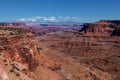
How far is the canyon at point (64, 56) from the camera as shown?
44812 mm

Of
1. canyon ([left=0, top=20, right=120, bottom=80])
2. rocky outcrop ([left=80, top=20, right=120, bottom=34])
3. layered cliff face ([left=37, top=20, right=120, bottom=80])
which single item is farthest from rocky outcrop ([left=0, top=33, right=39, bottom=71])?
rocky outcrop ([left=80, top=20, right=120, bottom=34])

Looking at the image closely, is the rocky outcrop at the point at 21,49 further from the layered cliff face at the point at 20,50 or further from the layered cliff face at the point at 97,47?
the layered cliff face at the point at 97,47

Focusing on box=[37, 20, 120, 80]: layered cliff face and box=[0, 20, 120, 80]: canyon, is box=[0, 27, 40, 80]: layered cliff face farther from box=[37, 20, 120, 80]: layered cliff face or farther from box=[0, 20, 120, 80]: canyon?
box=[37, 20, 120, 80]: layered cliff face

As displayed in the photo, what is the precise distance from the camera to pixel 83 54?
120 metres

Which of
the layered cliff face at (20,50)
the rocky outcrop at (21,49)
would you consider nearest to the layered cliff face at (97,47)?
the rocky outcrop at (21,49)

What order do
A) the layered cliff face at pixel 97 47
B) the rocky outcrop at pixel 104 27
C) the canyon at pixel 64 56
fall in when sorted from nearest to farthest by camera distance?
the canyon at pixel 64 56 < the layered cliff face at pixel 97 47 < the rocky outcrop at pixel 104 27

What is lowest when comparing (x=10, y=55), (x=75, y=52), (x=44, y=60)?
(x=75, y=52)

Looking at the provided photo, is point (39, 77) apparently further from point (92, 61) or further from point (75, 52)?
point (75, 52)

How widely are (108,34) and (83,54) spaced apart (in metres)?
32.4

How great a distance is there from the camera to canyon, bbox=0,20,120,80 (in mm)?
44812

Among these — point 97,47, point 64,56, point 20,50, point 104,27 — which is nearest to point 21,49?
point 20,50

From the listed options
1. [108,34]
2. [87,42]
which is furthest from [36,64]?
[108,34]

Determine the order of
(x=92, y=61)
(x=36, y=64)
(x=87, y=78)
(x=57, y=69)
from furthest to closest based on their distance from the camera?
1. (x=92, y=61)
2. (x=87, y=78)
3. (x=57, y=69)
4. (x=36, y=64)

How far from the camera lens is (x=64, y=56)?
111562mm
